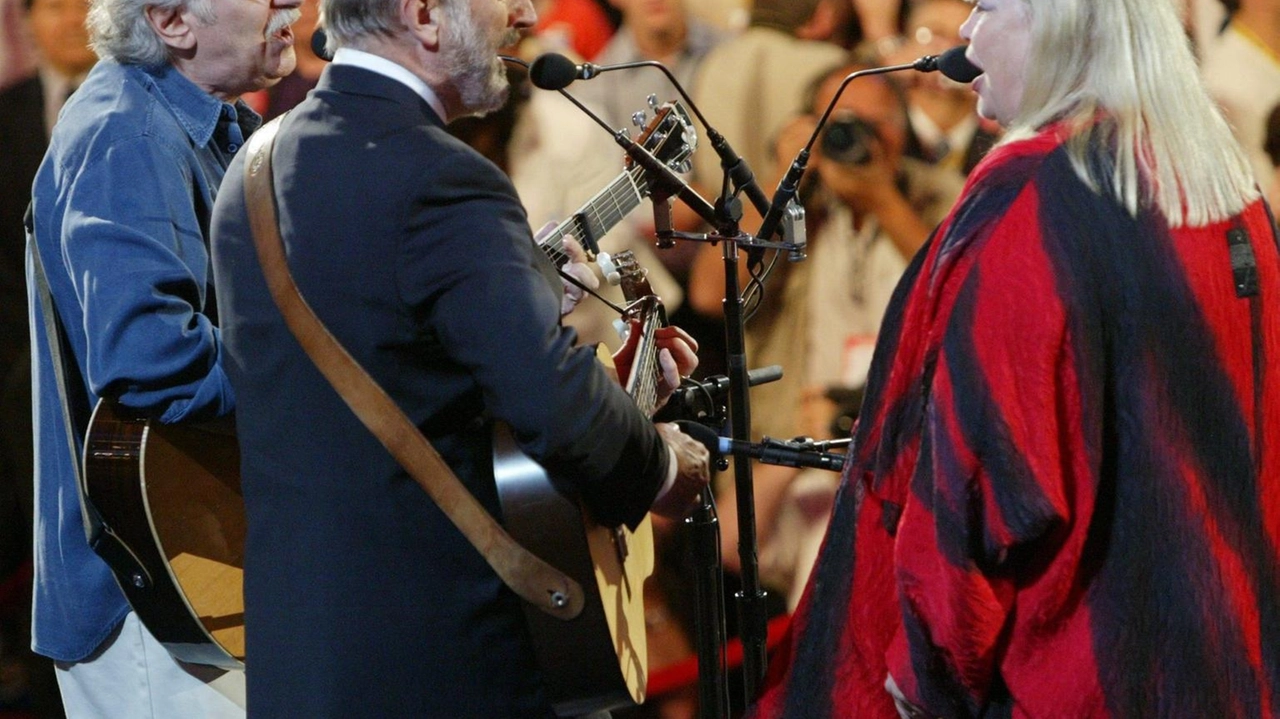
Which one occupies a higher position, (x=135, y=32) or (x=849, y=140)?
(x=135, y=32)

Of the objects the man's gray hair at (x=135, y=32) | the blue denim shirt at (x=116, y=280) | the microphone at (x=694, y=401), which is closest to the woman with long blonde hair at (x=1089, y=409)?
the microphone at (x=694, y=401)

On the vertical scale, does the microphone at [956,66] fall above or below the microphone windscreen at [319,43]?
below

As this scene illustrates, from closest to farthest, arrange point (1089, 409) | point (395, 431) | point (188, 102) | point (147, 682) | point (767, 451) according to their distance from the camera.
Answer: point (1089, 409), point (395, 431), point (767, 451), point (147, 682), point (188, 102)

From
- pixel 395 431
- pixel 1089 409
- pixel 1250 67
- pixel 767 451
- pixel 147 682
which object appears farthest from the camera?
pixel 1250 67

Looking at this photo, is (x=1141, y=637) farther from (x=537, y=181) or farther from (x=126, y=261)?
(x=537, y=181)

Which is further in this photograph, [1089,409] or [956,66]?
[956,66]

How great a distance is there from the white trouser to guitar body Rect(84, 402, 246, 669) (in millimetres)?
49

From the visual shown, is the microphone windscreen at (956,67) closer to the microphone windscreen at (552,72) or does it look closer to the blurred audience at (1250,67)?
the microphone windscreen at (552,72)

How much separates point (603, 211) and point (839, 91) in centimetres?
53

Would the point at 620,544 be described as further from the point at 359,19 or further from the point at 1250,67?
the point at 1250,67

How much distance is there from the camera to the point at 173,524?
2387mm

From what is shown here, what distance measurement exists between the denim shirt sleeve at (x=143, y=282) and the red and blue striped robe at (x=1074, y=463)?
119 centimetres

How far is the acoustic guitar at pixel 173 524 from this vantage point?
2.36 metres

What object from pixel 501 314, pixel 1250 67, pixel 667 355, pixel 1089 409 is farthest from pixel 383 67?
pixel 1250 67
